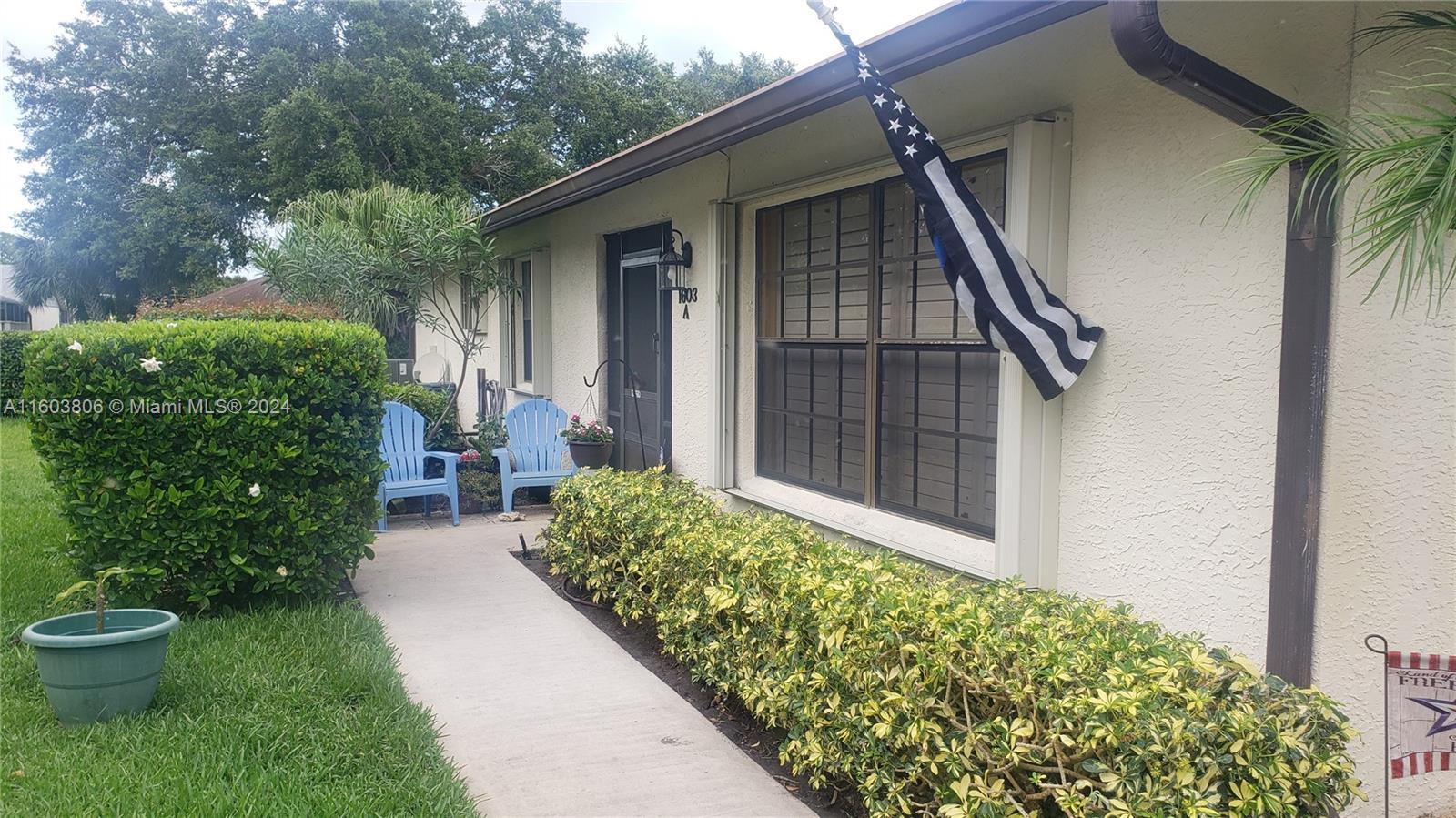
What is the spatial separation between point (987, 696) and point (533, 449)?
6.13 meters

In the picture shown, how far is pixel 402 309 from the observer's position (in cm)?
998

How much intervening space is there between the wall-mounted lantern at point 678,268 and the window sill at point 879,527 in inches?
59.9

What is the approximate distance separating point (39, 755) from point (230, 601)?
1901 millimetres

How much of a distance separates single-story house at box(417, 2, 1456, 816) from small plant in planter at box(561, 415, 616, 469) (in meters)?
2.18

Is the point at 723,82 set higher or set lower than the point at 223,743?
higher

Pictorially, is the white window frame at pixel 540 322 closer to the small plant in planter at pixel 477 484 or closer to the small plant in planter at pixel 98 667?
the small plant in planter at pixel 477 484

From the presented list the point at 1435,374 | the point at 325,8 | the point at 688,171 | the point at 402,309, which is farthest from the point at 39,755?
the point at 325,8

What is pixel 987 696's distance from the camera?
273cm

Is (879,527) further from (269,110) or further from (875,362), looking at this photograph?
(269,110)

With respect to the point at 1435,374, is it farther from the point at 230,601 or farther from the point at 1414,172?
the point at 230,601

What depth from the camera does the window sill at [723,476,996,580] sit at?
13.8 ft

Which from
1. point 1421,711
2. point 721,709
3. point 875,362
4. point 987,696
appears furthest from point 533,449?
point 1421,711

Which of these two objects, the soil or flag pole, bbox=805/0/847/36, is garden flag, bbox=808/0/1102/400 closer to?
flag pole, bbox=805/0/847/36

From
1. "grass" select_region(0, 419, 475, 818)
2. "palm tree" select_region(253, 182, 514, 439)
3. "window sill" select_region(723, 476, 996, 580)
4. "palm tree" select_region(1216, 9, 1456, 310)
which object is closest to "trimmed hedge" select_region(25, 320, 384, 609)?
"grass" select_region(0, 419, 475, 818)
